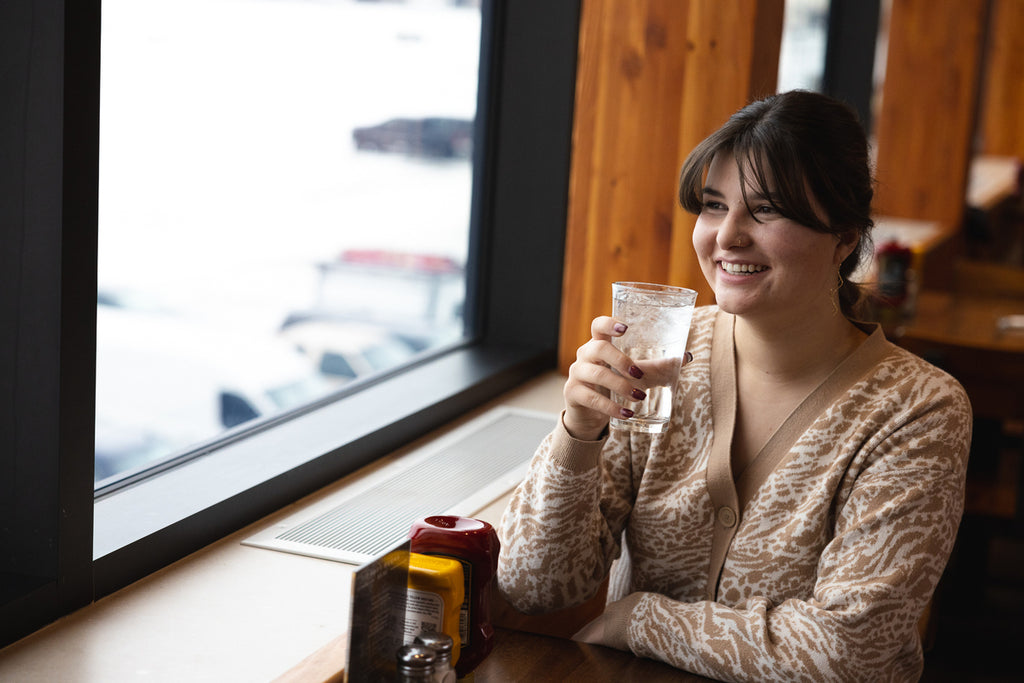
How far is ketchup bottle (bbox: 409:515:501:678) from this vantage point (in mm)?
1323

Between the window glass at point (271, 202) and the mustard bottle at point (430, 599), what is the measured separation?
750 mm

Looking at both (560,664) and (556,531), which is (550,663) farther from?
(556,531)

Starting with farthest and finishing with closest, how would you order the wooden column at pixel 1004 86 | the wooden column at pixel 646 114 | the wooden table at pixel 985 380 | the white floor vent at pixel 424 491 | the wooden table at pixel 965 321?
the wooden column at pixel 1004 86 < the wooden table at pixel 965 321 < the wooden table at pixel 985 380 < the wooden column at pixel 646 114 < the white floor vent at pixel 424 491

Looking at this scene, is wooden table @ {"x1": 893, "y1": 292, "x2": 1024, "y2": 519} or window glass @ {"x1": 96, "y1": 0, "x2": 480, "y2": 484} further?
wooden table @ {"x1": 893, "y1": 292, "x2": 1024, "y2": 519}

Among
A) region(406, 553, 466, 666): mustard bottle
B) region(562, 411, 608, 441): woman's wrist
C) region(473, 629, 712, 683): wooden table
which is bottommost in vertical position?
region(473, 629, 712, 683): wooden table

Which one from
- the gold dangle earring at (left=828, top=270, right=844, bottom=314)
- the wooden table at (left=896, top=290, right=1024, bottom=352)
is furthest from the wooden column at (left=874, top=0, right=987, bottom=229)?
the gold dangle earring at (left=828, top=270, right=844, bottom=314)

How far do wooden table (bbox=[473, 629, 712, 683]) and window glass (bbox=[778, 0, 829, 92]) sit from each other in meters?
4.12

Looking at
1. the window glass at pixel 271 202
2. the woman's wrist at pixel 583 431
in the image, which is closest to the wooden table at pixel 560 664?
the woman's wrist at pixel 583 431

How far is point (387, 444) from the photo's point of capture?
2281 millimetres

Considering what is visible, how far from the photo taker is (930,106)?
558cm

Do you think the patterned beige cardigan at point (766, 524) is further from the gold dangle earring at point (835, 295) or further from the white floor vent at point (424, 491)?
the white floor vent at point (424, 491)

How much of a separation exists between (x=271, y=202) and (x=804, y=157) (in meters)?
2.13

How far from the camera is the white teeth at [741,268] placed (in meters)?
1.49

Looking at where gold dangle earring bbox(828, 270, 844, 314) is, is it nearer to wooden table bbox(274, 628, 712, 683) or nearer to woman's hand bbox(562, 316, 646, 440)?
woman's hand bbox(562, 316, 646, 440)
